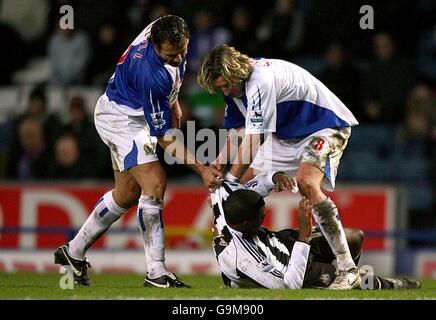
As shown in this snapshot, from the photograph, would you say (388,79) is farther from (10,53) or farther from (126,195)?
(126,195)

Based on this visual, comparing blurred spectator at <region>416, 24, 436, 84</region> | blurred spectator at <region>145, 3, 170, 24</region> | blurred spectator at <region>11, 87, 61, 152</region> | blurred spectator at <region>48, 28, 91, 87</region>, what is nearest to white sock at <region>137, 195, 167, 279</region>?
blurred spectator at <region>11, 87, 61, 152</region>

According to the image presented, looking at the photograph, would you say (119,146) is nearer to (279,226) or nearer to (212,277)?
(212,277)

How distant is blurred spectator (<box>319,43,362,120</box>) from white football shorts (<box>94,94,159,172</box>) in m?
4.83

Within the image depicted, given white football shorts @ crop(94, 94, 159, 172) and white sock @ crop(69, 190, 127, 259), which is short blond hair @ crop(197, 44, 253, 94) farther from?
white sock @ crop(69, 190, 127, 259)

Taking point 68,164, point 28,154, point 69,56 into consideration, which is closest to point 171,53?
point 68,164

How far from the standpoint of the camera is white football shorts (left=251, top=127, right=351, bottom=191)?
872cm

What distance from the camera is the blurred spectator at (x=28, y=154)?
1357cm

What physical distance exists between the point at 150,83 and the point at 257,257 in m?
1.50

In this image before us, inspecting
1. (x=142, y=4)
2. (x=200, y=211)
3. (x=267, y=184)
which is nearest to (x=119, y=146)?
(x=267, y=184)

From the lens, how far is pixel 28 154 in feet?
44.9

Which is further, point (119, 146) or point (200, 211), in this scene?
point (200, 211)

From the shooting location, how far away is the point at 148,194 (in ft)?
28.9

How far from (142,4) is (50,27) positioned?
134 cm

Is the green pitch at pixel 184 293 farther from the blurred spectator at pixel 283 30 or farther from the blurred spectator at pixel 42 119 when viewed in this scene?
the blurred spectator at pixel 283 30
